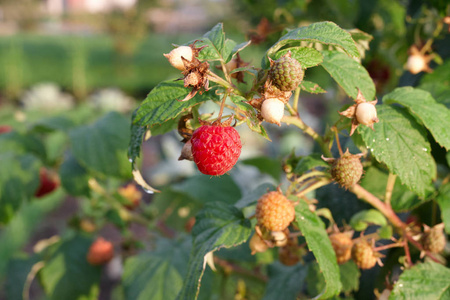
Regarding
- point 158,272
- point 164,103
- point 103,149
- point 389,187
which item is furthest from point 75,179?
point 389,187

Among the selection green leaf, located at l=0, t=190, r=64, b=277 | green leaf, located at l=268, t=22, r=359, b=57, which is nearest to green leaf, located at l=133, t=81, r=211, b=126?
green leaf, located at l=268, t=22, r=359, b=57

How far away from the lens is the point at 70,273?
4.01ft

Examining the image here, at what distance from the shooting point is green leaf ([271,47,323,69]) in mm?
506

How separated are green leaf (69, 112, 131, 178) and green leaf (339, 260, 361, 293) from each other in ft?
1.86

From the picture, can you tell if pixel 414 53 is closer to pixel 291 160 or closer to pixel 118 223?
pixel 291 160

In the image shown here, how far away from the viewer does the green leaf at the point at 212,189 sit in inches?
43.6

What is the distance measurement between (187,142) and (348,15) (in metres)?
0.79

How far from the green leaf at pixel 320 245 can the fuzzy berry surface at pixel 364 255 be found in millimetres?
69

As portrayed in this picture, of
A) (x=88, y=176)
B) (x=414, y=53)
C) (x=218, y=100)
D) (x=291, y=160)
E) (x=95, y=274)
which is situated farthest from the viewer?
(x=95, y=274)

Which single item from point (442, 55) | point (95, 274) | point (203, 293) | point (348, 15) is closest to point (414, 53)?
point (442, 55)

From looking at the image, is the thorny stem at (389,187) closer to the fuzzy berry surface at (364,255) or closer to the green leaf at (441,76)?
the fuzzy berry surface at (364,255)

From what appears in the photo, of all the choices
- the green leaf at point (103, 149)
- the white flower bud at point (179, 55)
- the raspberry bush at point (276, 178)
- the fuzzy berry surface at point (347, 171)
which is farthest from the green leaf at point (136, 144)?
the green leaf at point (103, 149)

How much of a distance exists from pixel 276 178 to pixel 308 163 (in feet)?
2.37

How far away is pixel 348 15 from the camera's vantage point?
1.15 metres
